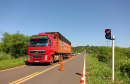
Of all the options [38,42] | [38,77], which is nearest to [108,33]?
[38,77]

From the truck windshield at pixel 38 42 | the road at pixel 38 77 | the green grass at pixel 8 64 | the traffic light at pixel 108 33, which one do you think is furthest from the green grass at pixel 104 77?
the green grass at pixel 8 64

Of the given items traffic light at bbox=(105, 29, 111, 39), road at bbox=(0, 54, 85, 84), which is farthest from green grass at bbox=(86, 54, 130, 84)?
traffic light at bbox=(105, 29, 111, 39)

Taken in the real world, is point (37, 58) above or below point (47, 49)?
below

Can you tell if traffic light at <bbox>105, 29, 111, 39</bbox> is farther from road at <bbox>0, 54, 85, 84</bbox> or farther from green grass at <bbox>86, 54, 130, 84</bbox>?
road at <bbox>0, 54, 85, 84</bbox>

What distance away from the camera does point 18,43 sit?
23859 millimetres

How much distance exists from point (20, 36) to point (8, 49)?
4.21 m

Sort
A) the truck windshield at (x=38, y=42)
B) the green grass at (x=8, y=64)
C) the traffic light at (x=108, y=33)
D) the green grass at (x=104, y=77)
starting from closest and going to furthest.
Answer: the green grass at (x=104, y=77) → the traffic light at (x=108, y=33) → the green grass at (x=8, y=64) → the truck windshield at (x=38, y=42)

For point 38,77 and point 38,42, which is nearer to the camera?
point 38,77

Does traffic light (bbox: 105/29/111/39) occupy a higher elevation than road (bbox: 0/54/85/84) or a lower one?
higher

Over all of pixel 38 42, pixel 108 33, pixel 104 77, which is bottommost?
pixel 104 77

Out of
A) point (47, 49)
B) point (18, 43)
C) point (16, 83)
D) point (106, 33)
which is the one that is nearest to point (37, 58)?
point (47, 49)

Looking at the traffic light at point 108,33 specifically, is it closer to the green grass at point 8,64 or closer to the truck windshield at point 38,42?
the truck windshield at point 38,42

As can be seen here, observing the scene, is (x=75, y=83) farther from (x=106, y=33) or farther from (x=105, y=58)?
(x=105, y=58)

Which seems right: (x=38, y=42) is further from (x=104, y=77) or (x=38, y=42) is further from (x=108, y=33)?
(x=108, y=33)
